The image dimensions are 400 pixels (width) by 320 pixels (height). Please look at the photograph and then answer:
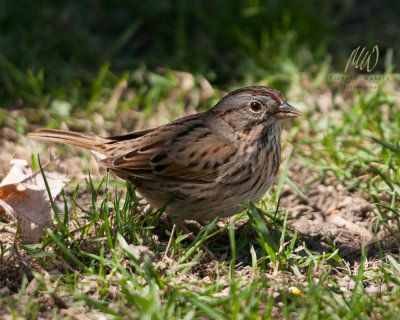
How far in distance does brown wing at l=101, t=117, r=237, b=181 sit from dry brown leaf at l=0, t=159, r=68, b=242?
1.46 feet

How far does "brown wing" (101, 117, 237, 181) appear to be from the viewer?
3977 mm

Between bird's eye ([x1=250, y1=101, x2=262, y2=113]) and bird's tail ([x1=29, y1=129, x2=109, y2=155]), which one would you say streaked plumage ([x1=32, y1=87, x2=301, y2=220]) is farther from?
bird's tail ([x1=29, y1=129, x2=109, y2=155])

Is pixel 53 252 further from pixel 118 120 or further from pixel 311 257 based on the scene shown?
pixel 118 120

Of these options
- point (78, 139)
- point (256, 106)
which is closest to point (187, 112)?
point (78, 139)

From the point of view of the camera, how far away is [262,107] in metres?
4.12

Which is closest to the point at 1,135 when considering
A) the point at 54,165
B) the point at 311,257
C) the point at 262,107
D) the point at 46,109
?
the point at 46,109

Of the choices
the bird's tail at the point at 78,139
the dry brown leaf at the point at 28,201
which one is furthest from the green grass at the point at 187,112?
the bird's tail at the point at 78,139

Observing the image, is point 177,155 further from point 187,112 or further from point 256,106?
point 187,112

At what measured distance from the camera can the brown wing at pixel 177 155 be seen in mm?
3977

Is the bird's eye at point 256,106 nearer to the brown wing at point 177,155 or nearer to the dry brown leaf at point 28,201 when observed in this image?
the brown wing at point 177,155
